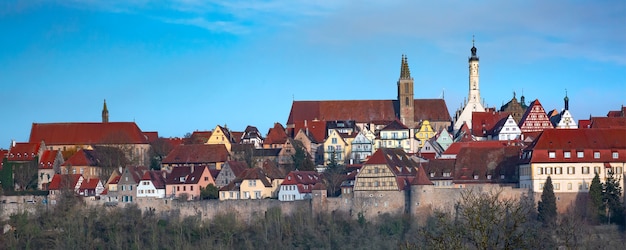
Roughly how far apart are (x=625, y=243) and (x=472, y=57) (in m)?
39.4

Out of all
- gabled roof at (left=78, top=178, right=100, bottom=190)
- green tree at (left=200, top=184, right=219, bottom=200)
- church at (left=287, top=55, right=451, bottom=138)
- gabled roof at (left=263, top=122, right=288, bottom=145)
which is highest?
church at (left=287, top=55, right=451, bottom=138)

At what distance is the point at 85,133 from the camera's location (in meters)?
90.1

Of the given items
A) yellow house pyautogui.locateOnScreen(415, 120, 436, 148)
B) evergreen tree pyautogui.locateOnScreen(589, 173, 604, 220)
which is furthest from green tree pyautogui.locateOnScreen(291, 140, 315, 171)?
evergreen tree pyautogui.locateOnScreen(589, 173, 604, 220)

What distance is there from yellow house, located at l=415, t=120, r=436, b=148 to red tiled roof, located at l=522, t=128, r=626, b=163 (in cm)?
2353

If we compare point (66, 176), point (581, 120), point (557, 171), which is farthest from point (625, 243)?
point (66, 176)

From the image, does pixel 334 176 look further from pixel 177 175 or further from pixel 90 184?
pixel 90 184

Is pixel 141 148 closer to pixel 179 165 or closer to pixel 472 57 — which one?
pixel 179 165

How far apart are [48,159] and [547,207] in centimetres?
3680

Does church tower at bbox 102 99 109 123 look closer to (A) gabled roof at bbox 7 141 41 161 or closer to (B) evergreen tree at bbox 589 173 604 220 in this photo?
(A) gabled roof at bbox 7 141 41 161

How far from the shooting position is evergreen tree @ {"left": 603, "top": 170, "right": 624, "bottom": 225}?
6119cm

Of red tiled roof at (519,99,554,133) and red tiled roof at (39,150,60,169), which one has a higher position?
red tiled roof at (519,99,554,133)

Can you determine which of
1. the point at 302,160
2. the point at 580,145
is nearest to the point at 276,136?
the point at 302,160

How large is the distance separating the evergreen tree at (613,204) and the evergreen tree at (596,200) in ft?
1.18

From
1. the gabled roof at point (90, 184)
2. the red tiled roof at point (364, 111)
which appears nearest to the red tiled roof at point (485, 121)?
the red tiled roof at point (364, 111)
